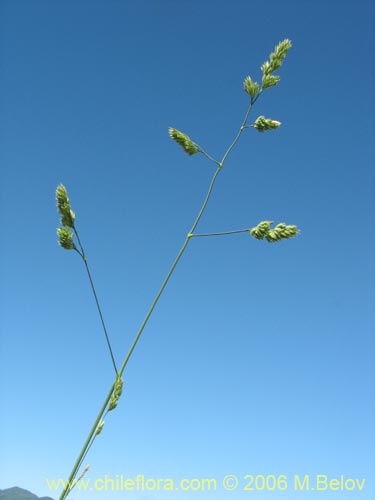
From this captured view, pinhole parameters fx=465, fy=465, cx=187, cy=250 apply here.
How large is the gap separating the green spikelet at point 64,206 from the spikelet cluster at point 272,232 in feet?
3.16

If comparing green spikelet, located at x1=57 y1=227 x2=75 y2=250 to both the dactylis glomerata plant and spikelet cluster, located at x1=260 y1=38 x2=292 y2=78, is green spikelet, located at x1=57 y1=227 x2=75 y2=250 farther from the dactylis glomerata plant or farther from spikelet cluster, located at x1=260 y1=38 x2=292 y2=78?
spikelet cluster, located at x1=260 y1=38 x2=292 y2=78

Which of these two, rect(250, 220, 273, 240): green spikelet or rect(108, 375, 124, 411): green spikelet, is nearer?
rect(108, 375, 124, 411): green spikelet

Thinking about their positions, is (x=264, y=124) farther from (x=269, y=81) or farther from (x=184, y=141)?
(x=184, y=141)

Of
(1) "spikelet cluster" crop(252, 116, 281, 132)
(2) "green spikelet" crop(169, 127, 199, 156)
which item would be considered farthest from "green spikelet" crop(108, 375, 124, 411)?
(1) "spikelet cluster" crop(252, 116, 281, 132)

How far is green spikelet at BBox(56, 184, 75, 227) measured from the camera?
210 centimetres

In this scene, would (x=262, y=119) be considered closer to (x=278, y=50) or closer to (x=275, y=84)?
(x=275, y=84)

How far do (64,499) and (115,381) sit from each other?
0.47 m

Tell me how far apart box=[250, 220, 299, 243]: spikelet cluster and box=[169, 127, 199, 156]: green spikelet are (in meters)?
0.60

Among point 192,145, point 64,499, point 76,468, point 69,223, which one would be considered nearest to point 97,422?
point 76,468

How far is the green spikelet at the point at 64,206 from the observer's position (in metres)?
2.10

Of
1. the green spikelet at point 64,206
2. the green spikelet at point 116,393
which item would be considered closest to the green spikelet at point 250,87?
the green spikelet at point 64,206

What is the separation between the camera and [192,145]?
8.84ft

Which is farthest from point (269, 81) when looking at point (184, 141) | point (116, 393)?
point (116, 393)

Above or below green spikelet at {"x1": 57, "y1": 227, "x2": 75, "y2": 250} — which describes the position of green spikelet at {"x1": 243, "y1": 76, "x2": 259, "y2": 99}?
above
